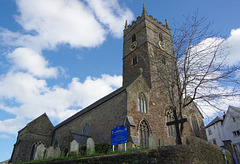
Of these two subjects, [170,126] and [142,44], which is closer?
[170,126]

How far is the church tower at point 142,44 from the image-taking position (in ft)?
84.8

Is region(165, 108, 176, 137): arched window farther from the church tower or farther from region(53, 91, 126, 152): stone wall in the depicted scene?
region(53, 91, 126, 152): stone wall

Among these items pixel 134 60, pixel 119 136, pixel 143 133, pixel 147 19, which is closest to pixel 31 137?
pixel 143 133

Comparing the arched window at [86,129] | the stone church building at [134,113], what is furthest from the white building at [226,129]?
the arched window at [86,129]

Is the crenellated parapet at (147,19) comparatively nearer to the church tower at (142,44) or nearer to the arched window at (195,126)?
the church tower at (142,44)

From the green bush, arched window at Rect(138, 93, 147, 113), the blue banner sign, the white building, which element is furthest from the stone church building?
the white building

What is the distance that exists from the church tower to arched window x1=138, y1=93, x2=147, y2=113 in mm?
4574

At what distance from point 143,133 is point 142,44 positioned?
14.7 m

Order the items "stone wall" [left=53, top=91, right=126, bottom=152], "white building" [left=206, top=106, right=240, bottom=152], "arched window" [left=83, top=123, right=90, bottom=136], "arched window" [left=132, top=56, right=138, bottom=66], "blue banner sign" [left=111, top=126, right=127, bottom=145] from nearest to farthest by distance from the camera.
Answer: "blue banner sign" [left=111, top=126, right=127, bottom=145] → "stone wall" [left=53, top=91, right=126, bottom=152] → "arched window" [left=83, top=123, right=90, bottom=136] → "arched window" [left=132, top=56, right=138, bottom=66] → "white building" [left=206, top=106, right=240, bottom=152]

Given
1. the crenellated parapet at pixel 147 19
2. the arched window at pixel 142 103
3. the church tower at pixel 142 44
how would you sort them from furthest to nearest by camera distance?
the crenellated parapet at pixel 147 19 → the church tower at pixel 142 44 → the arched window at pixel 142 103

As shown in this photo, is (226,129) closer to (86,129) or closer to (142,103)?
(142,103)

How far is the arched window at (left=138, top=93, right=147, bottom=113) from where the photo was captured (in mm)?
18797

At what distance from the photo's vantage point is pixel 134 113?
17.5 meters

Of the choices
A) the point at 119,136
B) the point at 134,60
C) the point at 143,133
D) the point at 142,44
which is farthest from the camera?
the point at 134,60
